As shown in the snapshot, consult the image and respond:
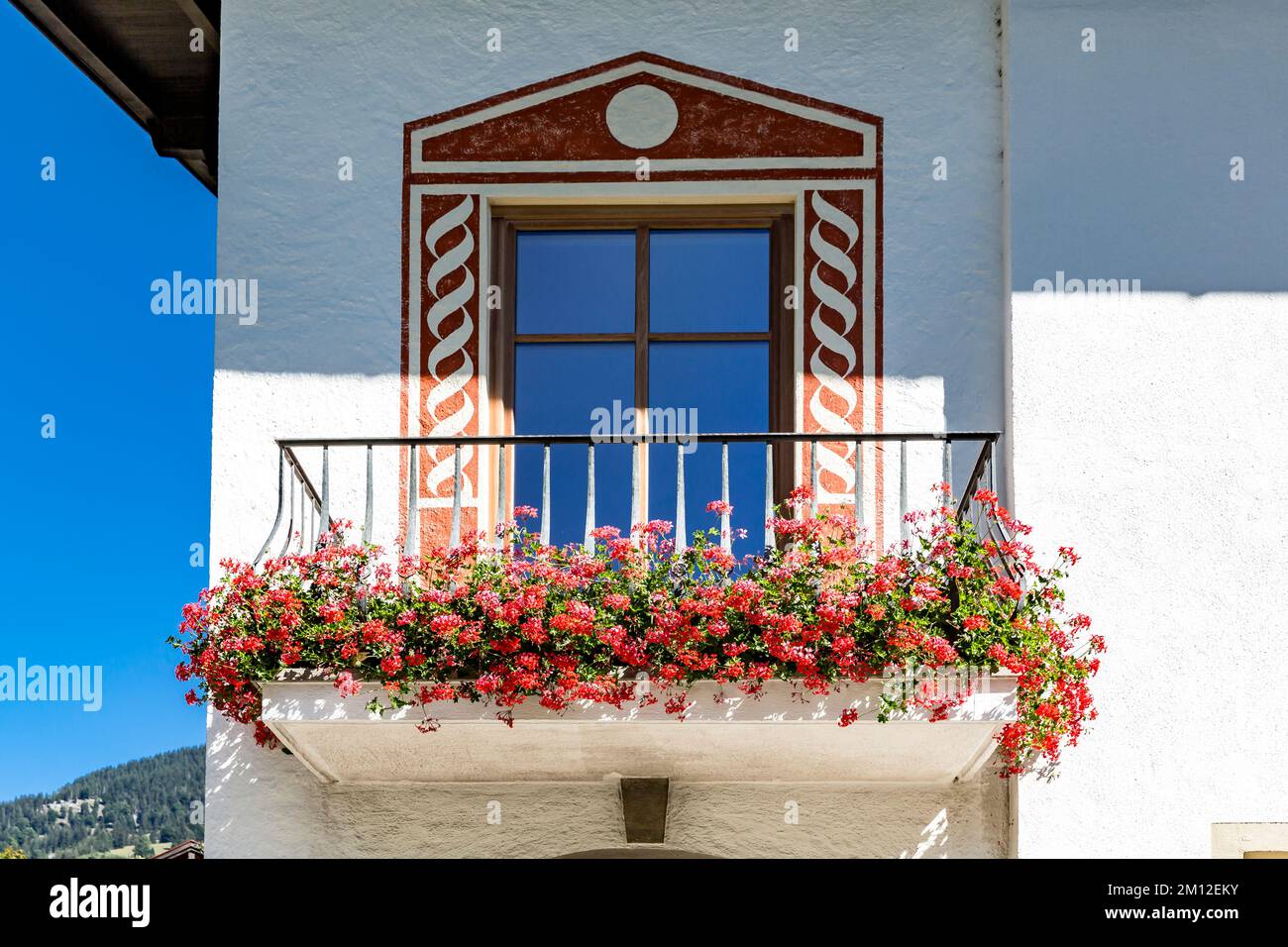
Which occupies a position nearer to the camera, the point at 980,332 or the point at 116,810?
the point at 980,332

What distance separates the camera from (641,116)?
852cm

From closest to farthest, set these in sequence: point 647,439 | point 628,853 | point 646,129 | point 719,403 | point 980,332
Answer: point 647,439
point 628,853
point 980,332
point 719,403
point 646,129

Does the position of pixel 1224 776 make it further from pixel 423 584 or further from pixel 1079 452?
pixel 423 584

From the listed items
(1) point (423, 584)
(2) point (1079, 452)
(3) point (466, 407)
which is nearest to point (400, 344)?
(3) point (466, 407)

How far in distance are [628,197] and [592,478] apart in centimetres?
152

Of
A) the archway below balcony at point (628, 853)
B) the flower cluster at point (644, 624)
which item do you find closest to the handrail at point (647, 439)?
the flower cluster at point (644, 624)

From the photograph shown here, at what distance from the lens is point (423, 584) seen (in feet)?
25.8

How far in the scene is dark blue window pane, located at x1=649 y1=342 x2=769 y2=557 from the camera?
8.33m

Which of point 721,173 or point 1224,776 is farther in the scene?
point 721,173

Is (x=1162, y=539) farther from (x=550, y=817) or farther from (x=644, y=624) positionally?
(x=550, y=817)

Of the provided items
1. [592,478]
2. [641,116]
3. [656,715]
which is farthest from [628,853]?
[641,116]

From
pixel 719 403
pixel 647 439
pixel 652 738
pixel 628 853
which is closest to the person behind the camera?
pixel 652 738
